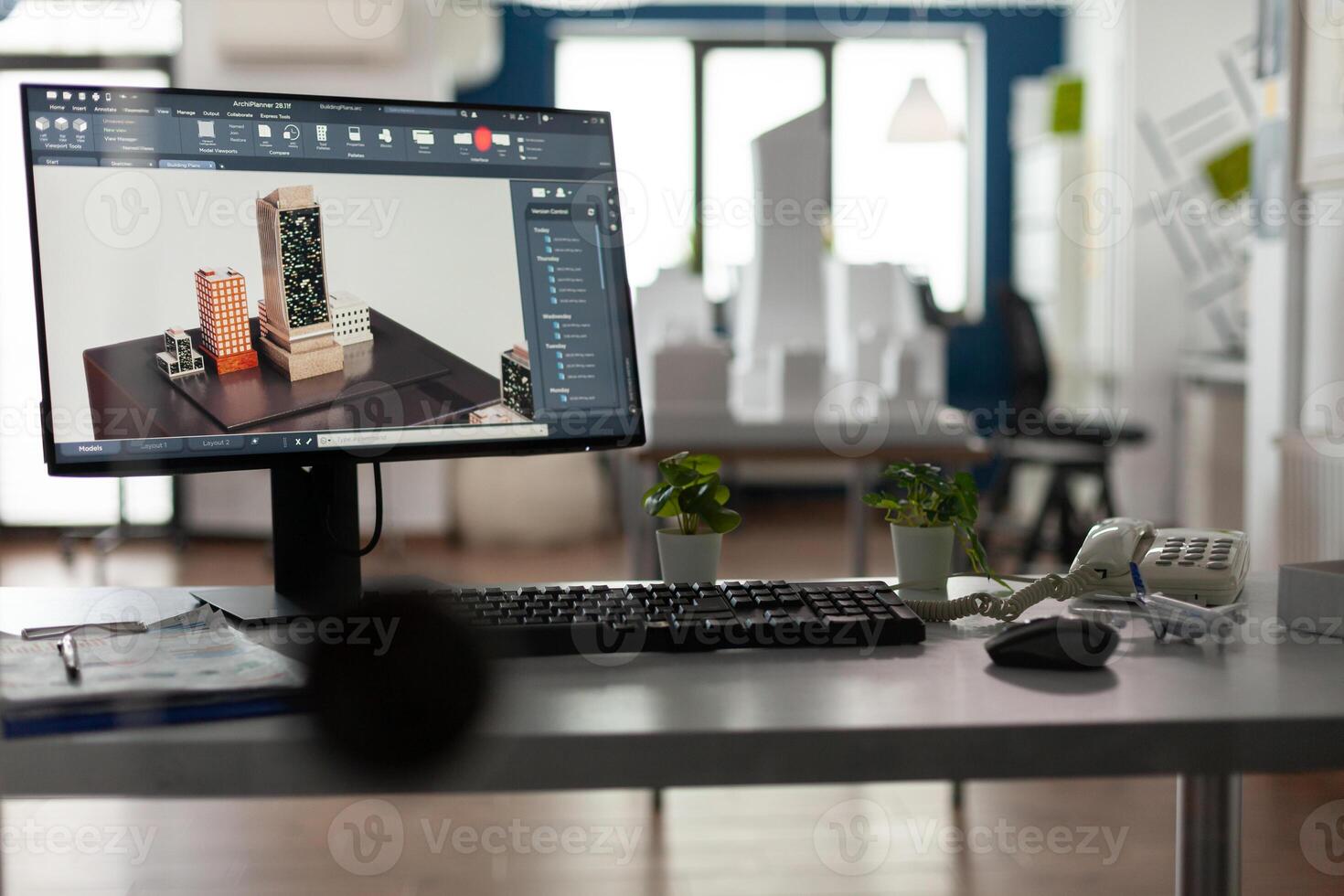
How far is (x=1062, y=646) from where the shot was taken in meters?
0.89

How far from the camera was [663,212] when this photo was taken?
22.1 ft

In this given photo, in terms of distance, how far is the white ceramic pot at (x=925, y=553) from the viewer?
1213 millimetres

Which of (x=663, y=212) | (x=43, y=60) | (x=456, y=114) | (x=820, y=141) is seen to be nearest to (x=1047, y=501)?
(x=820, y=141)

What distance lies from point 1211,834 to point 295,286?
3.07 feet

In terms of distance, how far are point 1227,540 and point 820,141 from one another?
192 cm

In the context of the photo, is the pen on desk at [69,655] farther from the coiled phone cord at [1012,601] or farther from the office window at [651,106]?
the office window at [651,106]

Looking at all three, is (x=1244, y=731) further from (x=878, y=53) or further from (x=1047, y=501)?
(x=878, y=53)

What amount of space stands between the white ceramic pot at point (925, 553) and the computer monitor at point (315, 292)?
304 mm

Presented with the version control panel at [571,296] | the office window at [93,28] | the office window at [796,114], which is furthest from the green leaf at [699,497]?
the office window at [796,114]

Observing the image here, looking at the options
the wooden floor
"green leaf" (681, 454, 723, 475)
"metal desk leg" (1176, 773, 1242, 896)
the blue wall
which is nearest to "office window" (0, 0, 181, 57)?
the blue wall

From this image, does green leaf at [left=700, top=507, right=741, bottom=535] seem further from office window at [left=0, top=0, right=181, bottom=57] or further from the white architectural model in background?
office window at [left=0, top=0, right=181, bottom=57]

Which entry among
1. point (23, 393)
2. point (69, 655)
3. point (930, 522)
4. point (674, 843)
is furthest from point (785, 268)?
point (23, 393)

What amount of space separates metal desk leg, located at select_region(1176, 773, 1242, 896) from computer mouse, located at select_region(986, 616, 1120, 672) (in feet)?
0.70

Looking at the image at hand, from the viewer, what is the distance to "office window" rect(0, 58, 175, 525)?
5.29 meters
